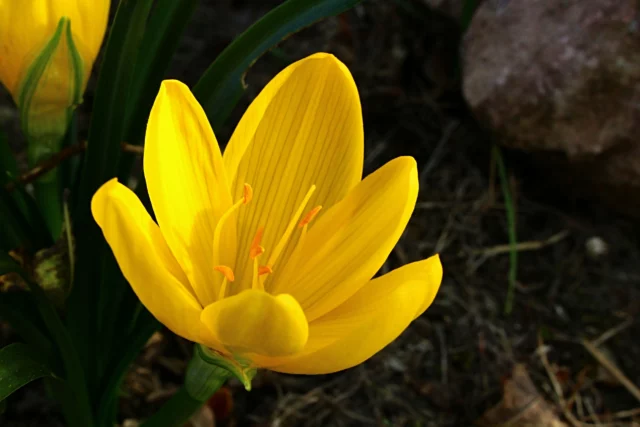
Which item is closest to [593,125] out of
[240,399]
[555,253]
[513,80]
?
[513,80]

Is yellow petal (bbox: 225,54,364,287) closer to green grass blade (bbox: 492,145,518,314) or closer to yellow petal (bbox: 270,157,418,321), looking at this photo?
yellow petal (bbox: 270,157,418,321)

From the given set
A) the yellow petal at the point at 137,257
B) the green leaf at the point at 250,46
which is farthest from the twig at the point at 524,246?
the yellow petal at the point at 137,257

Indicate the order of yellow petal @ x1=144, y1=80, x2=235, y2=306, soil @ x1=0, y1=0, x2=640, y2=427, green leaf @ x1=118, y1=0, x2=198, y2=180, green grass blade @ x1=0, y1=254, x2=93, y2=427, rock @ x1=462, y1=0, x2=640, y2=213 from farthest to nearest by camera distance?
rock @ x1=462, y1=0, x2=640, y2=213 → soil @ x1=0, y1=0, x2=640, y2=427 → green leaf @ x1=118, y1=0, x2=198, y2=180 → green grass blade @ x1=0, y1=254, x2=93, y2=427 → yellow petal @ x1=144, y1=80, x2=235, y2=306

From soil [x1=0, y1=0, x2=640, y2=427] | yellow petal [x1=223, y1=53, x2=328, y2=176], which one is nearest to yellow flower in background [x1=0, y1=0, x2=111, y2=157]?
yellow petal [x1=223, y1=53, x2=328, y2=176]

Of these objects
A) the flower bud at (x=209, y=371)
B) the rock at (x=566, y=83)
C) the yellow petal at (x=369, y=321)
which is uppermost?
the yellow petal at (x=369, y=321)

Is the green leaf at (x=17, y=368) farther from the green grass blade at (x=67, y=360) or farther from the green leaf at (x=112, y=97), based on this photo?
the green leaf at (x=112, y=97)

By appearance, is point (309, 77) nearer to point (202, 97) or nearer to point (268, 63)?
point (202, 97)
